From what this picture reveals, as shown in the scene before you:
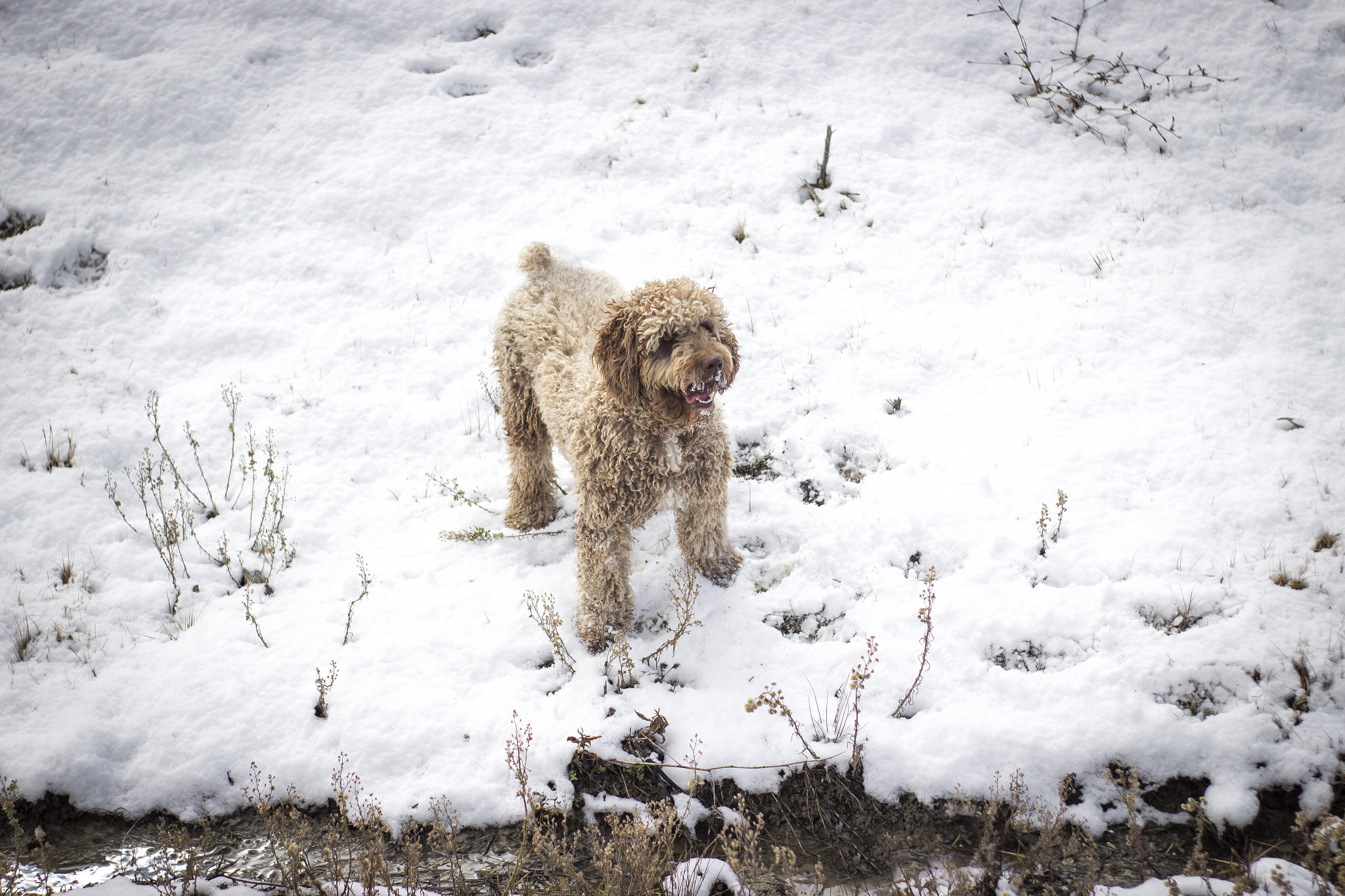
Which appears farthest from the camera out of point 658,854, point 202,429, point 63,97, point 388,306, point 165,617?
point 63,97

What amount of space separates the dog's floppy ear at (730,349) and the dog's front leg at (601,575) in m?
1.04

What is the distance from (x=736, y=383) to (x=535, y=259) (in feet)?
6.26

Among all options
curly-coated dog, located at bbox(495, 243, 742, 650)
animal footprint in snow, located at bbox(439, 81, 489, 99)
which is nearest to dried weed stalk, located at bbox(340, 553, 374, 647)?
curly-coated dog, located at bbox(495, 243, 742, 650)

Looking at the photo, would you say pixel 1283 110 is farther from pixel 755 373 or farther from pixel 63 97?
pixel 63 97

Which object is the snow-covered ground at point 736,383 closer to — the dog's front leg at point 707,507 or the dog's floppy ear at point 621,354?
the dog's front leg at point 707,507

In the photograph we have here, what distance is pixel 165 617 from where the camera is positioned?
4.09 metres

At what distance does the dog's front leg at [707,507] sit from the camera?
145 inches

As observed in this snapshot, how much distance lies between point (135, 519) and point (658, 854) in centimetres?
447

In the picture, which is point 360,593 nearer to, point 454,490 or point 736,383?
point 454,490

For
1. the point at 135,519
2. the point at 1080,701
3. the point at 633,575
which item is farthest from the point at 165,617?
the point at 1080,701

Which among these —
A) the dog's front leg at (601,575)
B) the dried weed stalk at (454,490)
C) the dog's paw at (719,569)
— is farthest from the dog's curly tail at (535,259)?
the dog's paw at (719,569)

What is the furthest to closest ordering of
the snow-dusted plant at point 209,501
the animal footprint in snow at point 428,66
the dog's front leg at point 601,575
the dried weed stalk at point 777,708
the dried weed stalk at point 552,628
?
the animal footprint in snow at point 428,66
the snow-dusted plant at point 209,501
the dog's front leg at point 601,575
the dried weed stalk at point 552,628
the dried weed stalk at point 777,708

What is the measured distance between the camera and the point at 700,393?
10.7 ft

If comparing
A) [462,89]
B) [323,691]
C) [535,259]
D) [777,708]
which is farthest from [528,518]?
[462,89]
